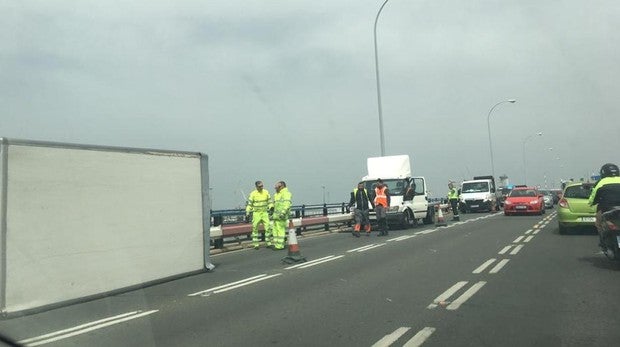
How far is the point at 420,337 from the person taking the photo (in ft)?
17.7

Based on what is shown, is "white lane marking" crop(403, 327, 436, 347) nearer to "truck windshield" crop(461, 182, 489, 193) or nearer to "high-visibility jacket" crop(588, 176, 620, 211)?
"high-visibility jacket" crop(588, 176, 620, 211)

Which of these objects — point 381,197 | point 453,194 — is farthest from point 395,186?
point 453,194

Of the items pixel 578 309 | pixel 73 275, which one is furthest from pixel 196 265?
pixel 578 309

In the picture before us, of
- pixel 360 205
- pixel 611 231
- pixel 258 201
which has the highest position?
pixel 258 201

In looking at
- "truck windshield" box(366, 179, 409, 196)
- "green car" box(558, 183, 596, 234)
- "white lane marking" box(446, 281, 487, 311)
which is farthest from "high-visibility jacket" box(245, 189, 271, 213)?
"green car" box(558, 183, 596, 234)

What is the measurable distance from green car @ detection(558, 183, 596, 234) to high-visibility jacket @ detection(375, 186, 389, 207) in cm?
545

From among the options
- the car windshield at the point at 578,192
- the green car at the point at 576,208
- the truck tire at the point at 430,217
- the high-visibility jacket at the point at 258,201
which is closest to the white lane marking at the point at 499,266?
the green car at the point at 576,208

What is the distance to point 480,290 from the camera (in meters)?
7.83

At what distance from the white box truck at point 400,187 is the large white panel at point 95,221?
37.1 feet

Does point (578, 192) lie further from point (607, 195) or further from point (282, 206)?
point (282, 206)

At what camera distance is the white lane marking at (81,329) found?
5.80 meters

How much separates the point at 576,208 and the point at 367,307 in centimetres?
1131

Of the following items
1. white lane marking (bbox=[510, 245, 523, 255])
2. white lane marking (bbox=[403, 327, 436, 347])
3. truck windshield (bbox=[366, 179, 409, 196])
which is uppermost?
truck windshield (bbox=[366, 179, 409, 196])

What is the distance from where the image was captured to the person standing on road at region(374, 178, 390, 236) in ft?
61.1
